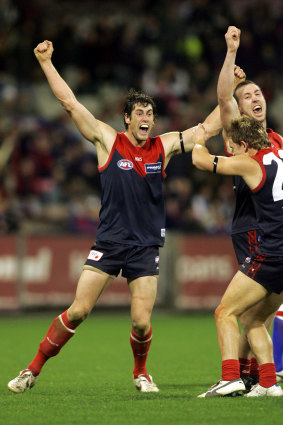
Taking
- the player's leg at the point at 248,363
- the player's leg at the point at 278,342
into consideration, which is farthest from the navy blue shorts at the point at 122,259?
the player's leg at the point at 278,342

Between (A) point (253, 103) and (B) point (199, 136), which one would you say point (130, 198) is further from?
(A) point (253, 103)

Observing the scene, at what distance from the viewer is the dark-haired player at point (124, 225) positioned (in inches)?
307

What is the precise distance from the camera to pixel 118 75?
66.7 feet

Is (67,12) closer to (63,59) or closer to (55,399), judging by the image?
(63,59)

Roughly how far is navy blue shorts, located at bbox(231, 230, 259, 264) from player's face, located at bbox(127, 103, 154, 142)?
122 cm

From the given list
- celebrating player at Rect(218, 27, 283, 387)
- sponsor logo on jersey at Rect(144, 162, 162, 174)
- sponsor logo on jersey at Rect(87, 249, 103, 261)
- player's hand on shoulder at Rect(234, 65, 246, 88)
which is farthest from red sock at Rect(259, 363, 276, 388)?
player's hand on shoulder at Rect(234, 65, 246, 88)

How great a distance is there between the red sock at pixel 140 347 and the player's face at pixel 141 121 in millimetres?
1769

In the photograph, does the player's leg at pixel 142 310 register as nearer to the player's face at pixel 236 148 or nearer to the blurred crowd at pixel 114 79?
the player's face at pixel 236 148

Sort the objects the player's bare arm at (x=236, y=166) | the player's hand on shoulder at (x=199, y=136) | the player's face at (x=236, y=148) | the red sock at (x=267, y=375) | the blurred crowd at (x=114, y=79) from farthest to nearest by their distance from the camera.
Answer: the blurred crowd at (x=114, y=79) → the player's hand on shoulder at (x=199, y=136) → the player's face at (x=236, y=148) → the red sock at (x=267, y=375) → the player's bare arm at (x=236, y=166)

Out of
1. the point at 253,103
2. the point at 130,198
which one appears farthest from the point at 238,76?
the point at 130,198

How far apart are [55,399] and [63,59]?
550 inches

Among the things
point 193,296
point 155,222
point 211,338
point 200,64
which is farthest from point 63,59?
point 155,222

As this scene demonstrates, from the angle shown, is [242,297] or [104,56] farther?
[104,56]

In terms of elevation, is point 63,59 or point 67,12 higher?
point 67,12
